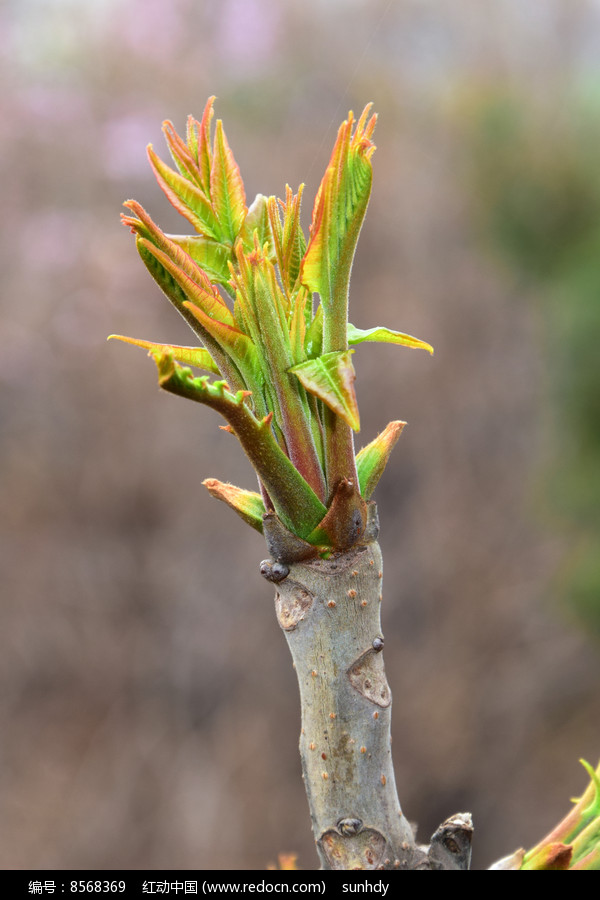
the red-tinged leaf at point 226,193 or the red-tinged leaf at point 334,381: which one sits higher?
the red-tinged leaf at point 226,193

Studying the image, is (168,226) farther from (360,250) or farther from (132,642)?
(132,642)

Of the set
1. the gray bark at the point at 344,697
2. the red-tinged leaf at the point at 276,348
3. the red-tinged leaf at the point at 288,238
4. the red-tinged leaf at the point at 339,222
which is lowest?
the gray bark at the point at 344,697

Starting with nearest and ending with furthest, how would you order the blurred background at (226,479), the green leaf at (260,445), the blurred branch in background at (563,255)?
the green leaf at (260,445) → the blurred background at (226,479) → the blurred branch in background at (563,255)

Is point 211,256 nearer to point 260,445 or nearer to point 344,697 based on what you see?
point 260,445

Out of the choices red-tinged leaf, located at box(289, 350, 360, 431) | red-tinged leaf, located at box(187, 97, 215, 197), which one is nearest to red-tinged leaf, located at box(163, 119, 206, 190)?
red-tinged leaf, located at box(187, 97, 215, 197)

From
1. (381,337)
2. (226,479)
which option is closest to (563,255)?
(226,479)

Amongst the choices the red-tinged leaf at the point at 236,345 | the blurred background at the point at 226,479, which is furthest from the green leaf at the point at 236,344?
the blurred background at the point at 226,479

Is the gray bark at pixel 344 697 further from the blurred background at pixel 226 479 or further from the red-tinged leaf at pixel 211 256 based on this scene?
the blurred background at pixel 226 479
